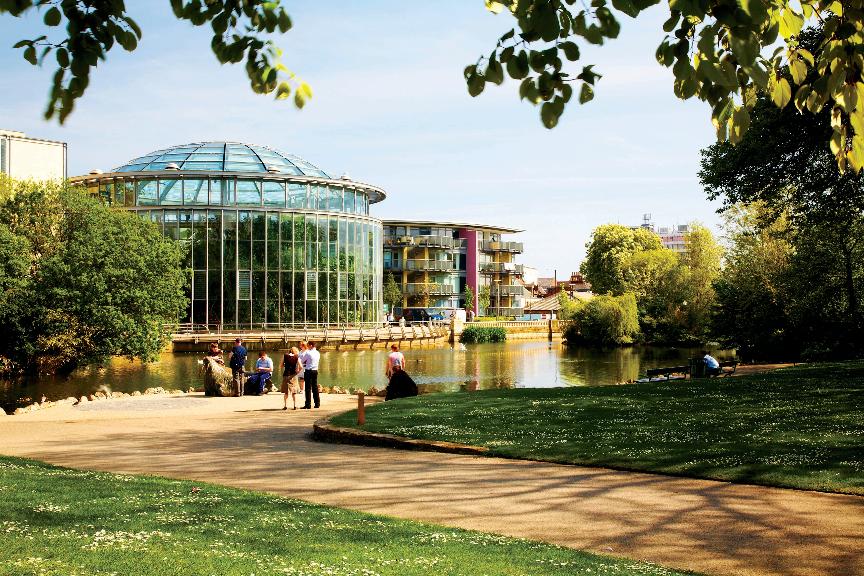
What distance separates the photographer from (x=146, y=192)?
5819cm

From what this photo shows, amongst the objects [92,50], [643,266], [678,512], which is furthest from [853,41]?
[643,266]

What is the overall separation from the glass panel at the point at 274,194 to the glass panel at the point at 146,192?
8.01 metres

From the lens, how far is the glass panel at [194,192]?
58062 millimetres

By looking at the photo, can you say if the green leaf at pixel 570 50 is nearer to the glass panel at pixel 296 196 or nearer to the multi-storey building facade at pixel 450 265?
the glass panel at pixel 296 196

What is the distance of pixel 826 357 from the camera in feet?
112

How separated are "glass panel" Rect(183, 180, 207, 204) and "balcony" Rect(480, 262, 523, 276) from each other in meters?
53.5

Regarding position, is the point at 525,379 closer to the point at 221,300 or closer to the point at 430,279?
the point at 221,300

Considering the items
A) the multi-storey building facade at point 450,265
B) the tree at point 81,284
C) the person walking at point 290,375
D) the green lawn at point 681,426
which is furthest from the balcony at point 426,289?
the green lawn at point 681,426

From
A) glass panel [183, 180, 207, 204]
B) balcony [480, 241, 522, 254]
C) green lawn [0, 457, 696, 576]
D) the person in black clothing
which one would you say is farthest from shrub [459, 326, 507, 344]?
green lawn [0, 457, 696, 576]

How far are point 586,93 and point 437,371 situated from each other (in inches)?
1462

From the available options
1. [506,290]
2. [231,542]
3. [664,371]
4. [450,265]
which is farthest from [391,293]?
[231,542]

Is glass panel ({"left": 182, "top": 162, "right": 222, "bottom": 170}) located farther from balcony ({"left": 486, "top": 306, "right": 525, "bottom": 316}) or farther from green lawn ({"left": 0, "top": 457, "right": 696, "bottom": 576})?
balcony ({"left": 486, "top": 306, "right": 525, "bottom": 316})

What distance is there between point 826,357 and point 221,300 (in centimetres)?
4060

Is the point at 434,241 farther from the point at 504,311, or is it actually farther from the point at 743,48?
the point at 743,48
